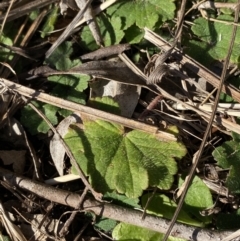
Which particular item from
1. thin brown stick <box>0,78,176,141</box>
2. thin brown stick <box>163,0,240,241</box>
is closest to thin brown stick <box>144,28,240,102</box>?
Result: thin brown stick <box>163,0,240,241</box>

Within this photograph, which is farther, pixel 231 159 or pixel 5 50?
pixel 5 50

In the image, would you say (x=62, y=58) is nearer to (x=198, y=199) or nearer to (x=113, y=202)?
(x=113, y=202)

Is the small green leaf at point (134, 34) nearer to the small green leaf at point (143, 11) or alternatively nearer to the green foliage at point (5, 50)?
the small green leaf at point (143, 11)

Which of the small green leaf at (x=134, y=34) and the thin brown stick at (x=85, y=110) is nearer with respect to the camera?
the thin brown stick at (x=85, y=110)

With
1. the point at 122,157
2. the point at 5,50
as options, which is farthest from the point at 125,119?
the point at 5,50

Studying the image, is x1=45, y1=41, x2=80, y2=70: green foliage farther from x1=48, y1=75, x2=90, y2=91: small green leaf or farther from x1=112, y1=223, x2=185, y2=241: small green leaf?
x1=112, y1=223, x2=185, y2=241: small green leaf

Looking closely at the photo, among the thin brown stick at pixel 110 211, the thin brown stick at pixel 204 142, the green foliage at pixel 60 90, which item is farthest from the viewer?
the green foliage at pixel 60 90

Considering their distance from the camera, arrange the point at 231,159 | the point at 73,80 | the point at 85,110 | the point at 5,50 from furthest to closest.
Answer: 1. the point at 5,50
2. the point at 73,80
3. the point at 85,110
4. the point at 231,159

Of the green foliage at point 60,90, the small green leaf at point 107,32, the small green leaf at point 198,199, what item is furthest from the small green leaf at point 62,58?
the small green leaf at point 198,199
